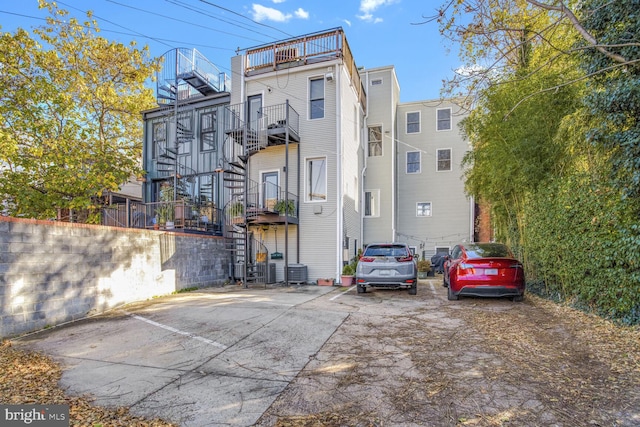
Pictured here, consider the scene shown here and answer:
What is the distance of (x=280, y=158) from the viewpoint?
12.8 metres

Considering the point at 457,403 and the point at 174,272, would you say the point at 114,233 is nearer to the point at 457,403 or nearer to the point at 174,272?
the point at 174,272

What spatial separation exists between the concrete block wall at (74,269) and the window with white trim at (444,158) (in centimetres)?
1381

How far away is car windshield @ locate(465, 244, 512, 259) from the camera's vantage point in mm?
7527

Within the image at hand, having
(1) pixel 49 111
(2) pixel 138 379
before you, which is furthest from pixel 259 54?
(2) pixel 138 379

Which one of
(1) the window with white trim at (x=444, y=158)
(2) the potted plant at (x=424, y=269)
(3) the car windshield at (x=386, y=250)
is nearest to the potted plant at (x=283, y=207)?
(3) the car windshield at (x=386, y=250)

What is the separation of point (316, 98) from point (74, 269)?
9.52m

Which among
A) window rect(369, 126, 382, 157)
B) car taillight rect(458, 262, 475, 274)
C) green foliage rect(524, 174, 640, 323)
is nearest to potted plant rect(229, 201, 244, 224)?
car taillight rect(458, 262, 475, 274)

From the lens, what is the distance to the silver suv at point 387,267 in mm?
8586

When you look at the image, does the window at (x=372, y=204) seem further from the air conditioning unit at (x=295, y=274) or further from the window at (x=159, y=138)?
the window at (x=159, y=138)

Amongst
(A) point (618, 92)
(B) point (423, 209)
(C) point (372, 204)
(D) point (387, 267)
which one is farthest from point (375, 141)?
(A) point (618, 92)

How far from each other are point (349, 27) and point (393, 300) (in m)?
10.0

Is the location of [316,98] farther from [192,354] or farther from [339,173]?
[192,354]

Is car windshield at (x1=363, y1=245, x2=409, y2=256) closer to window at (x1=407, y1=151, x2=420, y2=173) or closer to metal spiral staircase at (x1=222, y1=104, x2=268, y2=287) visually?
metal spiral staircase at (x1=222, y1=104, x2=268, y2=287)

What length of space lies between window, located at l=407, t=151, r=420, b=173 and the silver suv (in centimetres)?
1036
